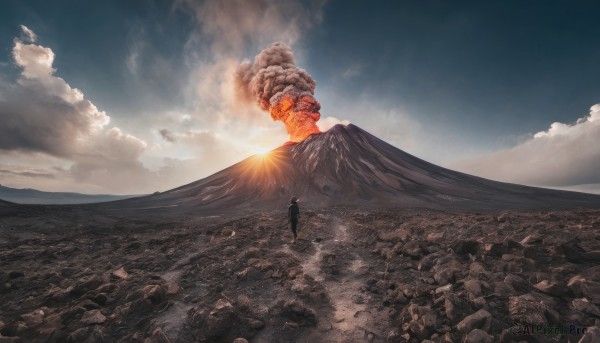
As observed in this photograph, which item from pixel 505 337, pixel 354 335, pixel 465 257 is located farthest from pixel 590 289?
pixel 354 335

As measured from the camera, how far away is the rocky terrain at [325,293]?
17.2ft

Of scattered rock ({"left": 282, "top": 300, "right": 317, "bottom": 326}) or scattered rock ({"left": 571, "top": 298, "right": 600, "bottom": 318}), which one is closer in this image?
scattered rock ({"left": 571, "top": 298, "right": 600, "bottom": 318})

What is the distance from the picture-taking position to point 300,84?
220 feet

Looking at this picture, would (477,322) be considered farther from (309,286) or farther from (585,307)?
(309,286)

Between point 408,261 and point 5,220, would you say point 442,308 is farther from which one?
point 5,220

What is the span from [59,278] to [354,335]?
9.43 metres

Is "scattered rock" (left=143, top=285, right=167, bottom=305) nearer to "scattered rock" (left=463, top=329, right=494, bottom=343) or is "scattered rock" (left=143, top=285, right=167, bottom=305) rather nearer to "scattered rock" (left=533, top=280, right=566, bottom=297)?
"scattered rock" (left=463, top=329, right=494, bottom=343)

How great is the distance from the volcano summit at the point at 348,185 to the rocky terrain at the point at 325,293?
20.6 m

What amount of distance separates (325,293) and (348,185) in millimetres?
31539

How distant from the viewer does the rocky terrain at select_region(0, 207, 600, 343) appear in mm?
5250

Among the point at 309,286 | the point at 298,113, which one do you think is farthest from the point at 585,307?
the point at 298,113

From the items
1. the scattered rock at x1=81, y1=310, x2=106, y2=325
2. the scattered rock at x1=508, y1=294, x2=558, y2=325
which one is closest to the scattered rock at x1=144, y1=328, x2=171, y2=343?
the scattered rock at x1=81, y1=310, x2=106, y2=325

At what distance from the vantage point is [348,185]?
38.8m

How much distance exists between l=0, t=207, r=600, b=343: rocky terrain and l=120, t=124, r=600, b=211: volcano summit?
2057 cm
